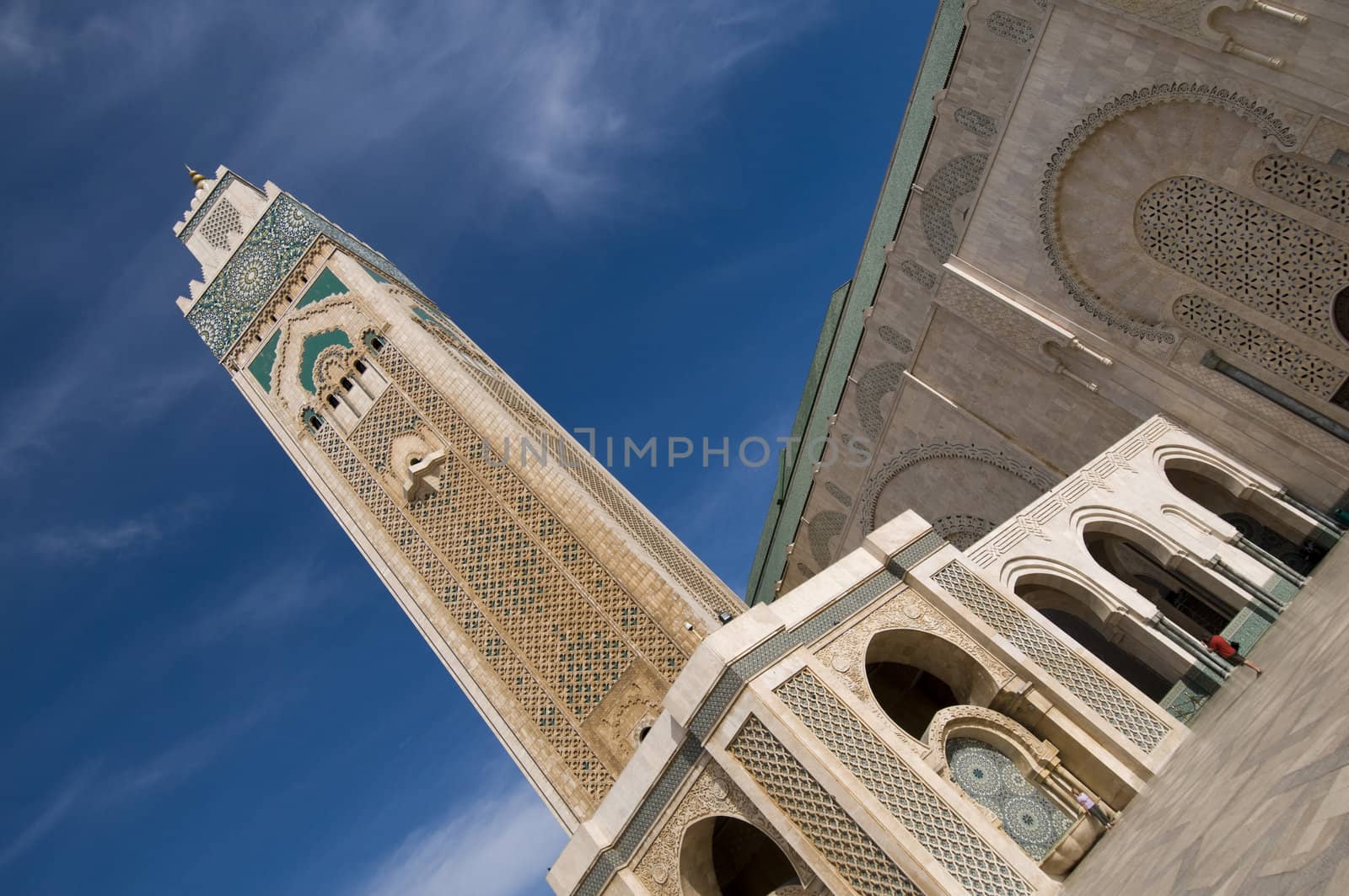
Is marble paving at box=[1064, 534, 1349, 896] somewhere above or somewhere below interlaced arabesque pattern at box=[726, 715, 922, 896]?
below

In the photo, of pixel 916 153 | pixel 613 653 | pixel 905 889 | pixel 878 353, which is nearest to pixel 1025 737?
pixel 905 889

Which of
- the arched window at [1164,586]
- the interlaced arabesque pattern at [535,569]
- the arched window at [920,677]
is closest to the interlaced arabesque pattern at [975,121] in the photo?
the arched window at [1164,586]

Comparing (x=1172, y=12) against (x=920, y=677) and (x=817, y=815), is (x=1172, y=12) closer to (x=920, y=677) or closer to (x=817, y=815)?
(x=920, y=677)

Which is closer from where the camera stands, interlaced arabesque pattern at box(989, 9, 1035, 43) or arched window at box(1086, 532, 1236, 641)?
arched window at box(1086, 532, 1236, 641)

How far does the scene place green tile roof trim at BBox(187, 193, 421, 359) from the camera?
761 centimetres

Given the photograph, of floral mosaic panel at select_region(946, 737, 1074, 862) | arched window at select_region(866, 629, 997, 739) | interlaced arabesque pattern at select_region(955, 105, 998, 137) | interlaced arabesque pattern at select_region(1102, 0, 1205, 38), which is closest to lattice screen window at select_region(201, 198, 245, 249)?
interlaced arabesque pattern at select_region(955, 105, 998, 137)

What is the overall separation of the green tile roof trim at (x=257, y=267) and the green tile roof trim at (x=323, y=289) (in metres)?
0.34

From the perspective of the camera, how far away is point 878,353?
24.2 ft

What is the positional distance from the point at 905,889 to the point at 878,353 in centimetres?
507

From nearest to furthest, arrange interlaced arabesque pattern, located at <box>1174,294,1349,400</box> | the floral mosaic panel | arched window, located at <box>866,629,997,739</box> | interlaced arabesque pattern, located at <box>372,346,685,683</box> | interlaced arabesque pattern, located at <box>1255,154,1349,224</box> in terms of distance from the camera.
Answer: the floral mosaic panel < arched window, located at <box>866,629,997,739</box> < interlaced arabesque pattern, located at <box>1255,154,1349,224</box> < interlaced arabesque pattern, located at <box>1174,294,1349,400</box> < interlaced arabesque pattern, located at <box>372,346,685,683</box>

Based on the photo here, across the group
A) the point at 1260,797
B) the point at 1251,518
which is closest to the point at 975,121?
the point at 1251,518

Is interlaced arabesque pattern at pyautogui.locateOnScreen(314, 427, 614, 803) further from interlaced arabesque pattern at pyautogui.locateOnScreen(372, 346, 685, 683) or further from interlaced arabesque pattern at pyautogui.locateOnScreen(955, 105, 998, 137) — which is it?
interlaced arabesque pattern at pyautogui.locateOnScreen(955, 105, 998, 137)

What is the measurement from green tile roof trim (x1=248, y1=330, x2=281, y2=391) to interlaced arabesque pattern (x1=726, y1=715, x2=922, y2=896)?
5.93 metres

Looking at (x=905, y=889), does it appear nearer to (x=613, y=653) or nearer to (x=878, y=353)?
(x=613, y=653)
